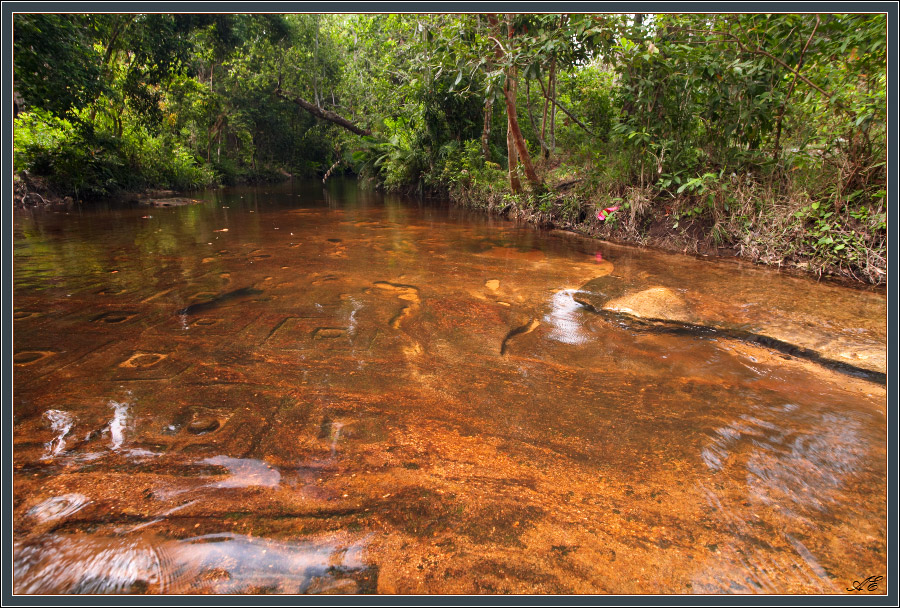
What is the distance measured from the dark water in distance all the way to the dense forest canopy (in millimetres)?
1621

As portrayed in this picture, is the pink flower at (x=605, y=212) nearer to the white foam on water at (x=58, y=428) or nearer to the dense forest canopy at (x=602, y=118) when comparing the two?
the dense forest canopy at (x=602, y=118)

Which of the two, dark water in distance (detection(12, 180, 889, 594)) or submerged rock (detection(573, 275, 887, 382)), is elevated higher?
submerged rock (detection(573, 275, 887, 382))

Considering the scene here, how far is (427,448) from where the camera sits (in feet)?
6.22

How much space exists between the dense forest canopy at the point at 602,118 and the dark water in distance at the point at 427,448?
1621 millimetres

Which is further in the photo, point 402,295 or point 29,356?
point 402,295

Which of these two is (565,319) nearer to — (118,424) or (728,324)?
(728,324)

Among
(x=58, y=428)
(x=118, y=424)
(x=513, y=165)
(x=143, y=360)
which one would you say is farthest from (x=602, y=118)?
(x=58, y=428)

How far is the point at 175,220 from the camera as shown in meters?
8.84

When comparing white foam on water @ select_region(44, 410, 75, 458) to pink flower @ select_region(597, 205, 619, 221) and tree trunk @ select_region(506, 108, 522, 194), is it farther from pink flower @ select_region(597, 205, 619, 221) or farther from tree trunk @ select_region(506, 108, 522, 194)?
tree trunk @ select_region(506, 108, 522, 194)

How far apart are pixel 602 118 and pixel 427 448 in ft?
24.3

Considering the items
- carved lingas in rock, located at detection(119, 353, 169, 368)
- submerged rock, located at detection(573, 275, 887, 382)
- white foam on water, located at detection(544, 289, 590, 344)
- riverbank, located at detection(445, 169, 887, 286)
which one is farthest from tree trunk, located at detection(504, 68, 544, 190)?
carved lingas in rock, located at detection(119, 353, 169, 368)

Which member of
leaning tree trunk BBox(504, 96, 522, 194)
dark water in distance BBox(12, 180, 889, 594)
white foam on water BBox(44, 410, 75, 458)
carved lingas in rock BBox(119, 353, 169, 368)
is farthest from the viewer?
leaning tree trunk BBox(504, 96, 522, 194)

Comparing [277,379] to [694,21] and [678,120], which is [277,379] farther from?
[694,21]

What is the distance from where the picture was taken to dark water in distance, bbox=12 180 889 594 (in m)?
1.37
